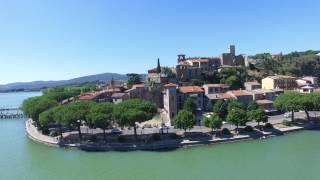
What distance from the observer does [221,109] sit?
54.0 m

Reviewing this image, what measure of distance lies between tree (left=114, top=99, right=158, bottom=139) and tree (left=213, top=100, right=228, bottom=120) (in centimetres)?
1087

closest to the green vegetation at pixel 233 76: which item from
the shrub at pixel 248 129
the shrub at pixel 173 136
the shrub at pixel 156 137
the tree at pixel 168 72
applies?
the tree at pixel 168 72

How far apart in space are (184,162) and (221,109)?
19954 millimetres

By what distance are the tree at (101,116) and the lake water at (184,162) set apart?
394 centimetres

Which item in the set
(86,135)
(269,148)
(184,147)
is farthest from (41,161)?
(269,148)

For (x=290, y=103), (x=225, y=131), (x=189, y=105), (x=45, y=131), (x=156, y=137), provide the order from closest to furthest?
(x=156, y=137)
(x=225, y=131)
(x=290, y=103)
(x=45, y=131)
(x=189, y=105)

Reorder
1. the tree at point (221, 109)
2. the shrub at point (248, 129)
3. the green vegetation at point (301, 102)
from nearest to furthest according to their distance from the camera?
the shrub at point (248, 129)
the green vegetation at point (301, 102)
the tree at point (221, 109)

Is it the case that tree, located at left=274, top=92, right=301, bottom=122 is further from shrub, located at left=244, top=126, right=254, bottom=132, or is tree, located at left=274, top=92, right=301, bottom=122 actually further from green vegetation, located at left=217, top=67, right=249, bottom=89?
green vegetation, located at left=217, top=67, right=249, bottom=89

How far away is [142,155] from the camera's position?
126 ft

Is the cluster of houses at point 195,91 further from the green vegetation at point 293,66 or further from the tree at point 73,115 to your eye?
the tree at point 73,115

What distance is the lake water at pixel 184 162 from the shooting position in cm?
3095

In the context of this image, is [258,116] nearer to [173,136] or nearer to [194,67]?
[173,136]

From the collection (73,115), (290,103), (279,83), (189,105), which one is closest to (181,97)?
(189,105)

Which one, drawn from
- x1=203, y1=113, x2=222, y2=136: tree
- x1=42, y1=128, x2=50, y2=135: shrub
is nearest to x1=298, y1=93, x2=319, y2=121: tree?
x1=203, y1=113, x2=222, y2=136: tree
